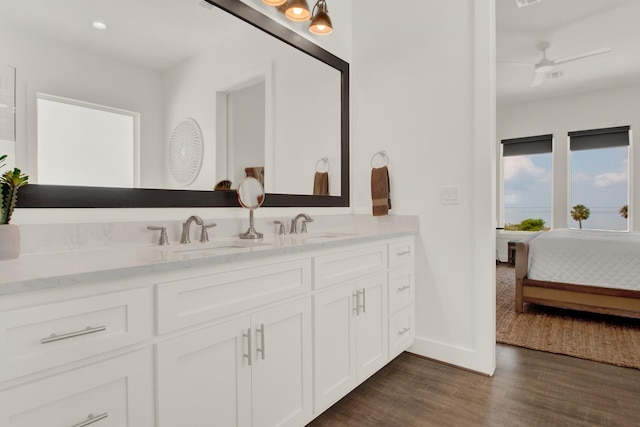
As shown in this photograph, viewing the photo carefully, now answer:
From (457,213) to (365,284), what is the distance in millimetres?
835

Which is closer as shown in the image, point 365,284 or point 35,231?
point 35,231

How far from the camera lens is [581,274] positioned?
311 centimetres

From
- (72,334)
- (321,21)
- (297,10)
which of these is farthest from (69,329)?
(321,21)

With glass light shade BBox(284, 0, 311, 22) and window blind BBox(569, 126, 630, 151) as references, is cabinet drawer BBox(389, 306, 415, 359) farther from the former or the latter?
window blind BBox(569, 126, 630, 151)

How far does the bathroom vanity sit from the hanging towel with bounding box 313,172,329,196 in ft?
2.36

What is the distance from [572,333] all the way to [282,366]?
258 centimetres

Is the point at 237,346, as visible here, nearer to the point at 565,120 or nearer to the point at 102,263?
the point at 102,263

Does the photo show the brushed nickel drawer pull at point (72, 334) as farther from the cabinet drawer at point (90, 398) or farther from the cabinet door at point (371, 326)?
the cabinet door at point (371, 326)

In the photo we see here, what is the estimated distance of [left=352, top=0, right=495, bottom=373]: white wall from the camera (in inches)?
83.7

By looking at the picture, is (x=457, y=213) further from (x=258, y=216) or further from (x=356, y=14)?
(x=356, y=14)

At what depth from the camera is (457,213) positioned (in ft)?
7.36

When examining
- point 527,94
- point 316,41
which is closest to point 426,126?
point 316,41

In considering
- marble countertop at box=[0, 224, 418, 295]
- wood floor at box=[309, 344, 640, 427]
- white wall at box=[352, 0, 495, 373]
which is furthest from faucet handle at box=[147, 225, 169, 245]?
white wall at box=[352, 0, 495, 373]

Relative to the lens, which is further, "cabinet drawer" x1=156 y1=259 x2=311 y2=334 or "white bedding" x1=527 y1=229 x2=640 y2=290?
"white bedding" x1=527 y1=229 x2=640 y2=290
